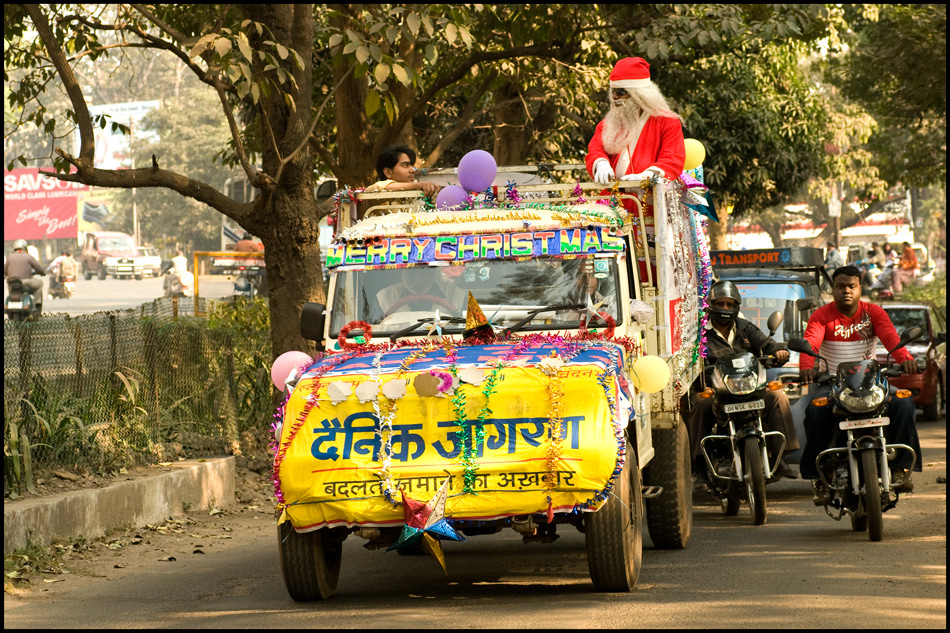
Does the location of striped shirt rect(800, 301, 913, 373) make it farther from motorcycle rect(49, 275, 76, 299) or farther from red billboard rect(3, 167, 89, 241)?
red billboard rect(3, 167, 89, 241)

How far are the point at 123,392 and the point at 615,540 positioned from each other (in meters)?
5.98

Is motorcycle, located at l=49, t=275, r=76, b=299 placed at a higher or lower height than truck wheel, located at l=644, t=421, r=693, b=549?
higher

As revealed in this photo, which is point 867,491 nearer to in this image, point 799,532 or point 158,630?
point 799,532

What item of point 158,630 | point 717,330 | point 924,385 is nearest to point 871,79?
point 924,385

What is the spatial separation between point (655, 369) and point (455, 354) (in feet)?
4.36

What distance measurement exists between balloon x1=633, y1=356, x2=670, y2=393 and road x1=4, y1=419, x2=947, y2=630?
3.81ft

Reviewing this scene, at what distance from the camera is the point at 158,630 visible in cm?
686

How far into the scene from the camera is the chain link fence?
10.4 meters

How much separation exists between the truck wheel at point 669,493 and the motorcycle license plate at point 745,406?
0.76 m

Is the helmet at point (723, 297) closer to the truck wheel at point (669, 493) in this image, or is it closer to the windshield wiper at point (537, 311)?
the truck wheel at point (669, 493)

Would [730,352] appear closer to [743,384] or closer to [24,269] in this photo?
[743,384]

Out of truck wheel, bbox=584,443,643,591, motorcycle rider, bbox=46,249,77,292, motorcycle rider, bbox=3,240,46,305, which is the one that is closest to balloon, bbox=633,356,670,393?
truck wheel, bbox=584,443,643,591

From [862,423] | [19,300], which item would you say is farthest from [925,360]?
[19,300]

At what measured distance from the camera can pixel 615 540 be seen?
23.3 feet
